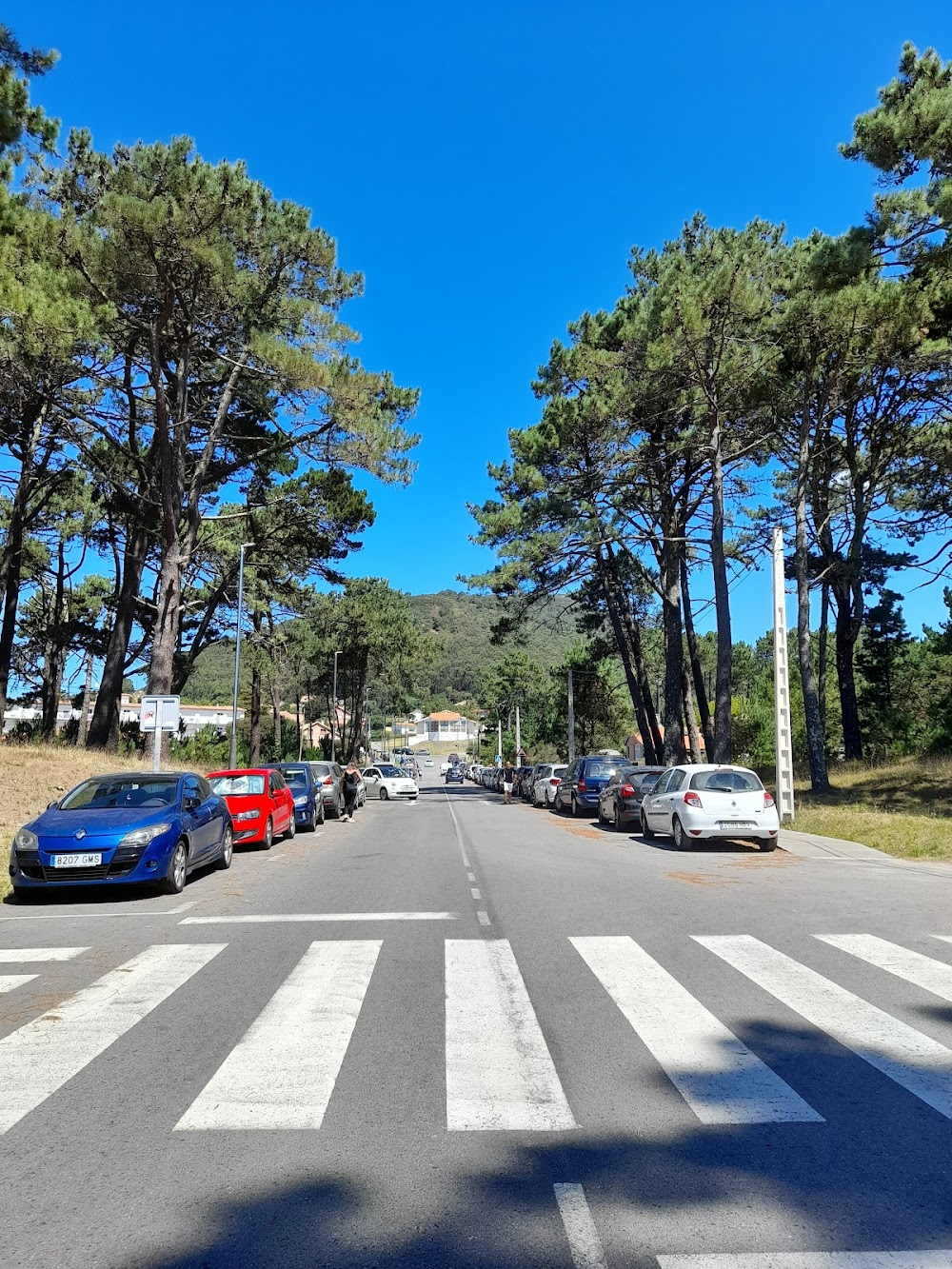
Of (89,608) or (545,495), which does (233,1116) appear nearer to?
(545,495)

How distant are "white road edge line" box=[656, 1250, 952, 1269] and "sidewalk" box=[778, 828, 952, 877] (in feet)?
35.8

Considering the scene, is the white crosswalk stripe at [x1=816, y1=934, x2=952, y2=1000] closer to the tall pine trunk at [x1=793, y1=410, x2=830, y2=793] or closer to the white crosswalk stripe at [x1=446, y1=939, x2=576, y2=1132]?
the white crosswalk stripe at [x1=446, y1=939, x2=576, y2=1132]

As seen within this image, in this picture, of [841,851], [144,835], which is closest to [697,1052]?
[144,835]

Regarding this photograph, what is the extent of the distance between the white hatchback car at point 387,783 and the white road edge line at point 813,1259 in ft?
133

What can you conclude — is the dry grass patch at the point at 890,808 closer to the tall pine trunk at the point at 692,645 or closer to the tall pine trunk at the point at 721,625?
the tall pine trunk at the point at 721,625

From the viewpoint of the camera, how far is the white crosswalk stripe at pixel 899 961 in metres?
6.51

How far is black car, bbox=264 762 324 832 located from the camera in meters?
21.3

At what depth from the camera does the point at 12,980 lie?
22.1 feet

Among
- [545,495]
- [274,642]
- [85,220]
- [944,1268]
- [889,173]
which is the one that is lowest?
[944,1268]

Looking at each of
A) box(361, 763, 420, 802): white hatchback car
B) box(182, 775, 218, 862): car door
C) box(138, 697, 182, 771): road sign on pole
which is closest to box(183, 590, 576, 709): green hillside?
box(361, 763, 420, 802): white hatchback car

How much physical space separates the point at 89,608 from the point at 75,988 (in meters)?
38.5

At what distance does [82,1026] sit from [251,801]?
37.6 feet

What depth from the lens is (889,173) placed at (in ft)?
57.3

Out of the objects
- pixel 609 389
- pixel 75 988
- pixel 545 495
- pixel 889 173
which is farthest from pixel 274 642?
pixel 75 988
